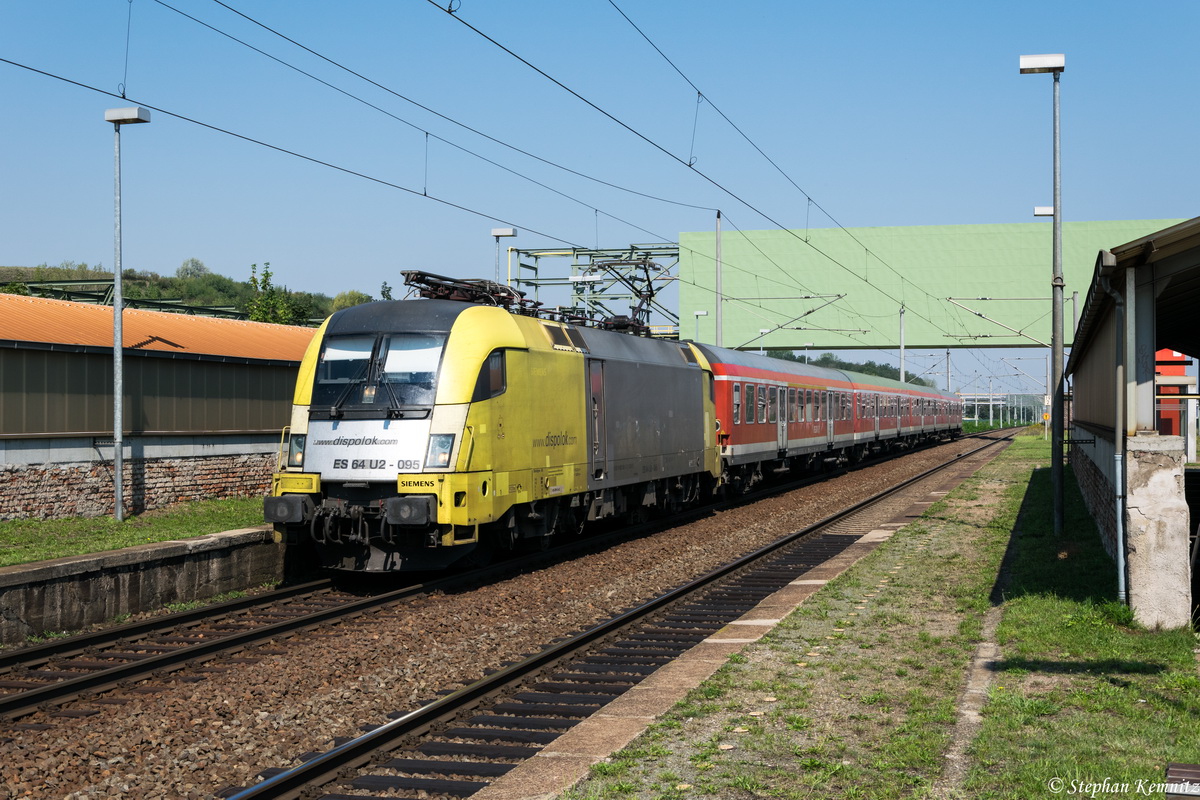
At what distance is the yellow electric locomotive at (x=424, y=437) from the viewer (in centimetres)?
1224

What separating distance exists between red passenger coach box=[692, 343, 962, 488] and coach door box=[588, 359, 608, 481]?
23.4 ft

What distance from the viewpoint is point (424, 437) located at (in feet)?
40.2

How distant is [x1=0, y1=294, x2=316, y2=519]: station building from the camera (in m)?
16.1

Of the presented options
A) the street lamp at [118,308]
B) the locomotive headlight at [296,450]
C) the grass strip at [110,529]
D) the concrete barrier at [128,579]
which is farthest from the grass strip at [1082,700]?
the street lamp at [118,308]

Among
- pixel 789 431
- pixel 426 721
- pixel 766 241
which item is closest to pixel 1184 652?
pixel 426 721

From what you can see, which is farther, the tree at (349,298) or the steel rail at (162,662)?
the tree at (349,298)

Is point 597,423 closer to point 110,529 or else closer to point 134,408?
point 110,529

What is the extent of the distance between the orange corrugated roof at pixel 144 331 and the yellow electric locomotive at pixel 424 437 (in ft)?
20.6

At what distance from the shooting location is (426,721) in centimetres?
741

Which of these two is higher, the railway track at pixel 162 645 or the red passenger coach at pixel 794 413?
the red passenger coach at pixel 794 413

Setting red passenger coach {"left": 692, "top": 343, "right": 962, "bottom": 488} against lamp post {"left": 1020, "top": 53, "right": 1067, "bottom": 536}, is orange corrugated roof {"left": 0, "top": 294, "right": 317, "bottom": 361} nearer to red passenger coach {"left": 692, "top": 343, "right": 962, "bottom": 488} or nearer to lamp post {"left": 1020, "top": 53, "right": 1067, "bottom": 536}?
red passenger coach {"left": 692, "top": 343, "right": 962, "bottom": 488}

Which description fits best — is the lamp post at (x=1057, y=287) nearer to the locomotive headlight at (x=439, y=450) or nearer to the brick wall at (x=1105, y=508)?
the brick wall at (x=1105, y=508)

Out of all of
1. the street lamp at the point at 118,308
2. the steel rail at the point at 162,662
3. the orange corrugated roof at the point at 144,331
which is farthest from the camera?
the orange corrugated roof at the point at 144,331

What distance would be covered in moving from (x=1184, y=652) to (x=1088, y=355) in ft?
35.8
